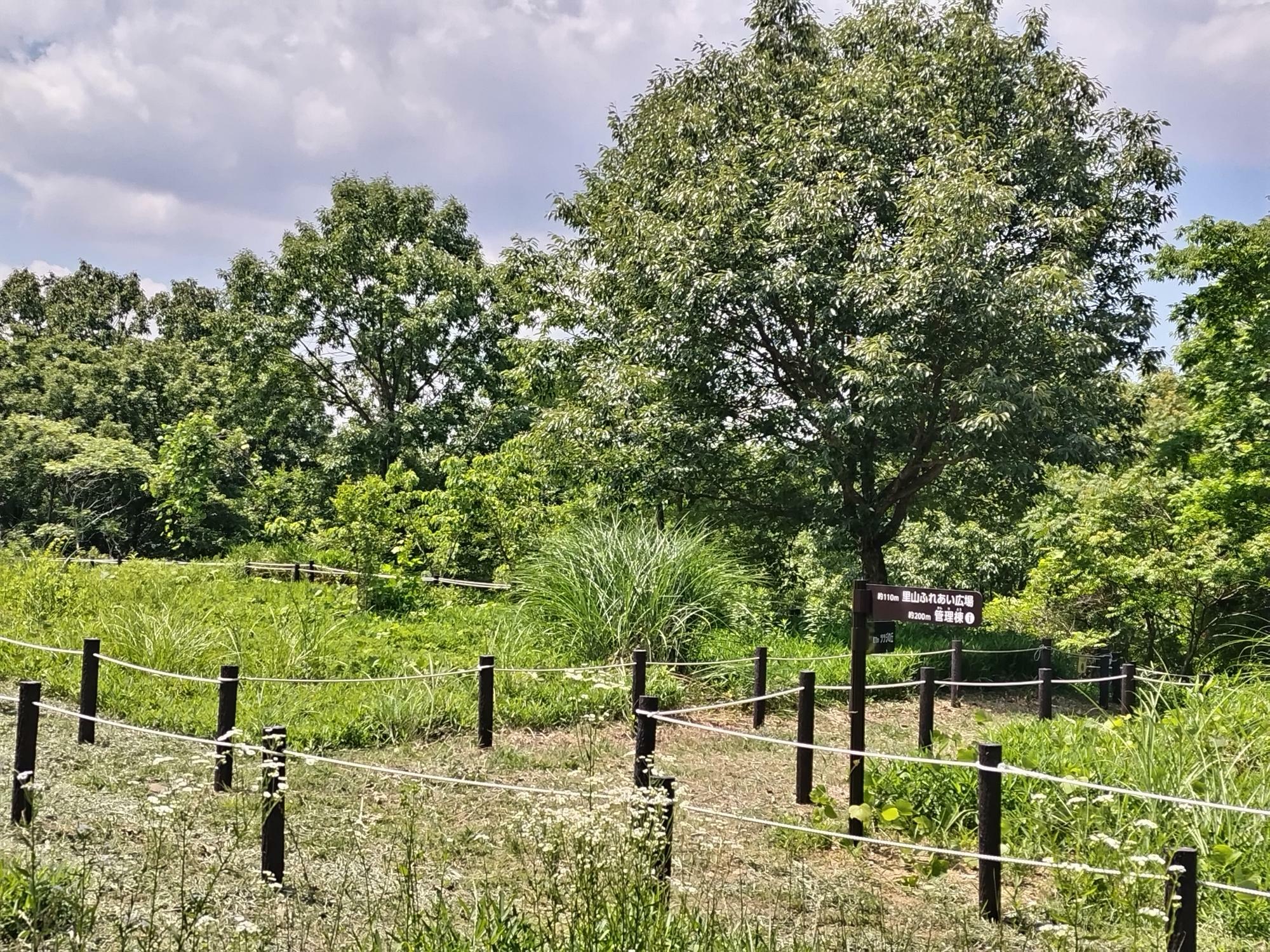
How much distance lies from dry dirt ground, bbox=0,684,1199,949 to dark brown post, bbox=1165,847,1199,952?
1.37 feet

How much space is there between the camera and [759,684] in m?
9.11

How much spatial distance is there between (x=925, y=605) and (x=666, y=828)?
2.94 m

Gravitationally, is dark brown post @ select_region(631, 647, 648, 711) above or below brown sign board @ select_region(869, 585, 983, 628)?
below

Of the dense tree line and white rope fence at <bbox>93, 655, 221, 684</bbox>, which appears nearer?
white rope fence at <bbox>93, 655, 221, 684</bbox>

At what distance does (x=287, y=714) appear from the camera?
24.2 ft

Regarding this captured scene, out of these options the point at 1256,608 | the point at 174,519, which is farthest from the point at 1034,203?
the point at 174,519

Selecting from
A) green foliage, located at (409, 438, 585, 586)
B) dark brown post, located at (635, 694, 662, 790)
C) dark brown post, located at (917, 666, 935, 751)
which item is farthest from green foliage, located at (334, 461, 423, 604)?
dark brown post, located at (635, 694, 662, 790)

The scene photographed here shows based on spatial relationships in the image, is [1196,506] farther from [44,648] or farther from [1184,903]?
[44,648]

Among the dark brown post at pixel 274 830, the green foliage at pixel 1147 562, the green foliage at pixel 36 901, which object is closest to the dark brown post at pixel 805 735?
the dark brown post at pixel 274 830

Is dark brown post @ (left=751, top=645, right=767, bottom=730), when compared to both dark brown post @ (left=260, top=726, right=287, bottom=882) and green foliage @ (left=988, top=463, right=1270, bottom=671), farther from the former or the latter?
green foliage @ (left=988, top=463, right=1270, bottom=671)

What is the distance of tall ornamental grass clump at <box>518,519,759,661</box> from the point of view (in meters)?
10.3

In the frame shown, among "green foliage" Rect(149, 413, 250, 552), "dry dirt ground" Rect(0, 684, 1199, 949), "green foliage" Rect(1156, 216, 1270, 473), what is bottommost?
"dry dirt ground" Rect(0, 684, 1199, 949)

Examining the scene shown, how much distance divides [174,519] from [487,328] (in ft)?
32.6

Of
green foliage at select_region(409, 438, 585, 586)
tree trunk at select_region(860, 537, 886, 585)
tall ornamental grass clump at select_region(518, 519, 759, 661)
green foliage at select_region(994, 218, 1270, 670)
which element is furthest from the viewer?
green foliage at select_region(409, 438, 585, 586)
